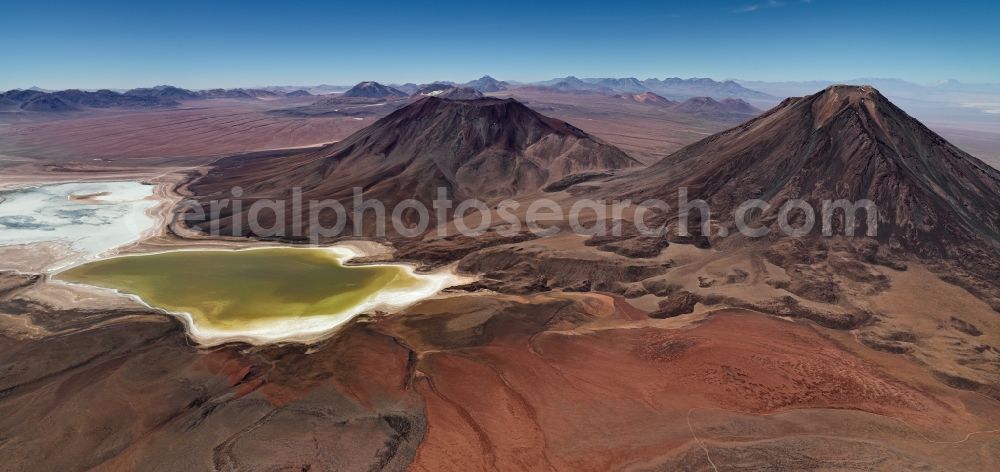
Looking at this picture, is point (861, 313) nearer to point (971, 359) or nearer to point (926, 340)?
point (926, 340)

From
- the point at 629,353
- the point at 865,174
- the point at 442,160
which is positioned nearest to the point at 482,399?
the point at 629,353

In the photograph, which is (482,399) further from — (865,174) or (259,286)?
(865,174)

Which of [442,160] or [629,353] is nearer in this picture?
[629,353]

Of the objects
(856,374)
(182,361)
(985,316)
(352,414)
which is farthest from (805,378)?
(182,361)

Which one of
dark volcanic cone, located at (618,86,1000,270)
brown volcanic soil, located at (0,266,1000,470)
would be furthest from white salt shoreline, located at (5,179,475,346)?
dark volcanic cone, located at (618,86,1000,270)

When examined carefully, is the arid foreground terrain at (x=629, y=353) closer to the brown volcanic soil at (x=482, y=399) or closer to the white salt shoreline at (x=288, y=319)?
the brown volcanic soil at (x=482, y=399)

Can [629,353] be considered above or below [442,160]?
below
